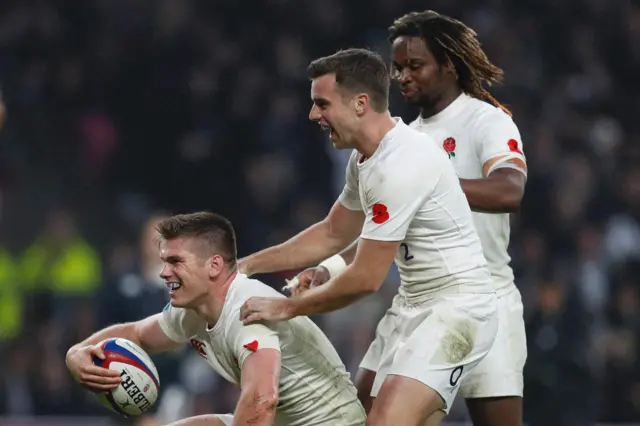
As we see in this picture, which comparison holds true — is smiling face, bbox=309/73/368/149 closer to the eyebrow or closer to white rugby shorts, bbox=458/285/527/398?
the eyebrow

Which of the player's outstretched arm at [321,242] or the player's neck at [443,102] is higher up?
the player's neck at [443,102]

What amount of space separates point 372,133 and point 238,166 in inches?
273

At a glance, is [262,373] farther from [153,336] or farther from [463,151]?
[463,151]

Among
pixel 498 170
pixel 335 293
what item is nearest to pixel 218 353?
pixel 335 293

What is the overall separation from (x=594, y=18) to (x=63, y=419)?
6.92 metres

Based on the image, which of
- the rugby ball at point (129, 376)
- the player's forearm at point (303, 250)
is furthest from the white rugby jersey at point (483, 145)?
the rugby ball at point (129, 376)

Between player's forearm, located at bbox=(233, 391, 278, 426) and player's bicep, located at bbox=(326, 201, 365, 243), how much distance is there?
121cm

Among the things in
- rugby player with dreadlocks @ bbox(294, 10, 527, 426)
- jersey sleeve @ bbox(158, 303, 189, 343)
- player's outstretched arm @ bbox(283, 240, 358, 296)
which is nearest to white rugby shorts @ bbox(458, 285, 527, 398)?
rugby player with dreadlocks @ bbox(294, 10, 527, 426)

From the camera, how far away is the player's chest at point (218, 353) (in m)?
4.93

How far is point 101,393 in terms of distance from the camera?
16.6ft

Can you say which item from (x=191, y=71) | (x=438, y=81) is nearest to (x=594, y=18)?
(x=191, y=71)

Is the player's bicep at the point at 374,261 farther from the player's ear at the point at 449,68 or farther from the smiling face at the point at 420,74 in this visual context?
the player's ear at the point at 449,68

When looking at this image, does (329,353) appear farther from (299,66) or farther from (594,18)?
(594,18)

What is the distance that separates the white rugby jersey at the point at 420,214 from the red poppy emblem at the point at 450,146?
611 mm
